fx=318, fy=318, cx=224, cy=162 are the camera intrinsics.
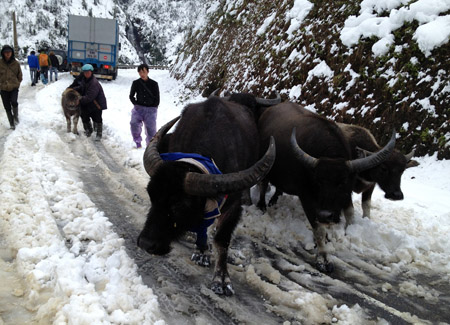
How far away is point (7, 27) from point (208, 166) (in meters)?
59.5

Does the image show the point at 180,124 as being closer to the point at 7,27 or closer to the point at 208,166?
the point at 208,166

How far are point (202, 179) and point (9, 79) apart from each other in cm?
862

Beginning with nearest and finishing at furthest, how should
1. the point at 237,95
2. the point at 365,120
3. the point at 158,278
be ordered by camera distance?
the point at 158,278 < the point at 237,95 < the point at 365,120

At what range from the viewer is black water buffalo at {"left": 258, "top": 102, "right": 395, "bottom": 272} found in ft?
12.6

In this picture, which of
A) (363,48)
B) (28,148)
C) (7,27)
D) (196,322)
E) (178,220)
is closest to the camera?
(196,322)

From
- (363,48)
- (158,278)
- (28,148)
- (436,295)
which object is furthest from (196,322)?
(363,48)

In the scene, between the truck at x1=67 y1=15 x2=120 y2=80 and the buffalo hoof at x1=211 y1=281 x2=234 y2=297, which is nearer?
the buffalo hoof at x1=211 y1=281 x2=234 y2=297

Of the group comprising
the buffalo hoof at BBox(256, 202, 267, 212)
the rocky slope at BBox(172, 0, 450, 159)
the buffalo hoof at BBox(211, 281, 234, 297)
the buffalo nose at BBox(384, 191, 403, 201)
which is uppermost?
the rocky slope at BBox(172, 0, 450, 159)

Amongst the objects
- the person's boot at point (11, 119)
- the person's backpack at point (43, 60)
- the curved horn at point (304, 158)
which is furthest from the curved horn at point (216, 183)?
the person's backpack at point (43, 60)

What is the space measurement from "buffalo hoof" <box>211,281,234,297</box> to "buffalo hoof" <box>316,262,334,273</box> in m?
1.27

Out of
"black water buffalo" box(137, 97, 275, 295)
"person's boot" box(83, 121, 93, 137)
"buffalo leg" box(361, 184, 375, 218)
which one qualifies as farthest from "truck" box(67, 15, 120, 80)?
"buffalo leg" box(361, 184, 375, 218)

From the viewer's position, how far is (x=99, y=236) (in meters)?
3.99

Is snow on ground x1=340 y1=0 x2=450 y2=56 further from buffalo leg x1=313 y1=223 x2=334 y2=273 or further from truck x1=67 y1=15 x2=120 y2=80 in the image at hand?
truck x1=67 y1=15 x2=120 y2=80

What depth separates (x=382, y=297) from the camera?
11.4 ft
